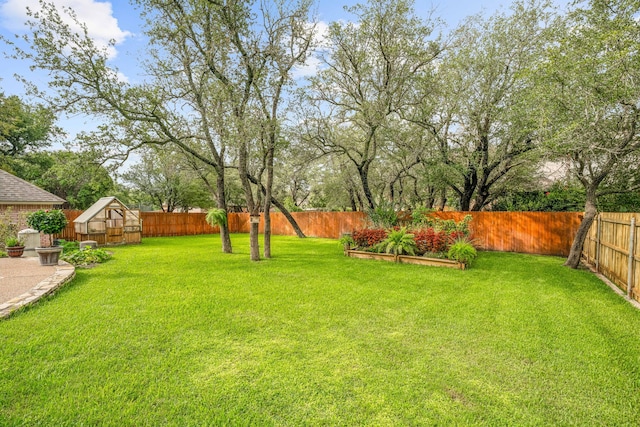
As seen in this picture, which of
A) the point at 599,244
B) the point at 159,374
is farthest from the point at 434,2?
the point at 159,374

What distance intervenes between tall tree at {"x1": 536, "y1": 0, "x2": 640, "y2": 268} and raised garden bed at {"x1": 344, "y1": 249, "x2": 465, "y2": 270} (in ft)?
10.9

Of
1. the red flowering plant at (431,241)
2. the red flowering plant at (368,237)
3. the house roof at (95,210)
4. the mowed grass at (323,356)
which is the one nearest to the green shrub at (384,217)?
the red flowering plant at (368,237)

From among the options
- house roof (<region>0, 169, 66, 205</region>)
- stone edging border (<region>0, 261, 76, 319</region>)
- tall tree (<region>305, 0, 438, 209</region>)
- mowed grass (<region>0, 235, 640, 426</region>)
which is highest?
tall tree (<region>305, 0, 438, 209</region>)

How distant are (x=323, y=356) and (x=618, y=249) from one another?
6117mm

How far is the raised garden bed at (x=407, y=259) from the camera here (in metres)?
7.62

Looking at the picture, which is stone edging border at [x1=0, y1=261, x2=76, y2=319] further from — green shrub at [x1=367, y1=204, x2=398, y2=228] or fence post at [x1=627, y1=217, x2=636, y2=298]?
fence post at [x1=627, y1=217, x2=636, y2=298]

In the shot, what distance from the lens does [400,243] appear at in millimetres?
8586

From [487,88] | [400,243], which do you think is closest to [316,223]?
[400,243]

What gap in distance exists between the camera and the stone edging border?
432 centimetres

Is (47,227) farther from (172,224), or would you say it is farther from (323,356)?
(172,224)

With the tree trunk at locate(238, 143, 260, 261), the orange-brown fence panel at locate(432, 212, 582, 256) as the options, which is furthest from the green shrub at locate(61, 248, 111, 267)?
the orange-brown fence panel at locate(432, 212, 582, 256)

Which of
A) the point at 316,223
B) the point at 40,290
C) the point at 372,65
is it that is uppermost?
the point at 372,65

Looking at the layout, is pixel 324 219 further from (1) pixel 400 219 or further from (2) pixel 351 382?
(2) pixel 351 382

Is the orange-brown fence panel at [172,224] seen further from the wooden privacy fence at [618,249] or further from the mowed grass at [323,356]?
the wooden privacy fence at [618,249]
